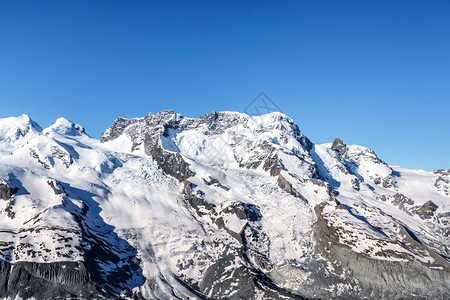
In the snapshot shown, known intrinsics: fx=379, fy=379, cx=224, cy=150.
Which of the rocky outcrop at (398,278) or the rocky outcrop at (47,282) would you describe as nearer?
the rocky outcrop at (47,282)

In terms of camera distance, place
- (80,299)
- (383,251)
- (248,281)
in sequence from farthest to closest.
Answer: (383,251)
(248,281)
(80,299)

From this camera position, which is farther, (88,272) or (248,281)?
(248,281)

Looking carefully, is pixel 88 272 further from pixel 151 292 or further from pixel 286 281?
pixel 286 281

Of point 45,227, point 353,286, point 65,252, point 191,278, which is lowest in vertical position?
point 353,286

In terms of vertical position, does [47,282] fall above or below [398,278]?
above

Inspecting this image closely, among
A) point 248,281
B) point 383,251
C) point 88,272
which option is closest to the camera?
point 88,272

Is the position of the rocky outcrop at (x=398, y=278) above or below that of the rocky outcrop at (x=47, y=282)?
below

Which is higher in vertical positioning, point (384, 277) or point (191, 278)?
point (191, 278)

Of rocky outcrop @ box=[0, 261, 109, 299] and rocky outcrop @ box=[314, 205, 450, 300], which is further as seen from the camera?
rocky outcrop @ box=[314, 205, 450, 300]

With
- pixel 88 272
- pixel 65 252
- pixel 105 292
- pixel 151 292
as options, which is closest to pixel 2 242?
pixel 65 252

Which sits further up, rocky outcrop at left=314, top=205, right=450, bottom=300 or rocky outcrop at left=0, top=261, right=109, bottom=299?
rocky outcrop at left=0, top=261, right=109, bottom=299

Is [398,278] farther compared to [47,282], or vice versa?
[398,278]

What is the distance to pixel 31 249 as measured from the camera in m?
174

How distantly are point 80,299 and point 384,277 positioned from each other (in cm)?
14081
